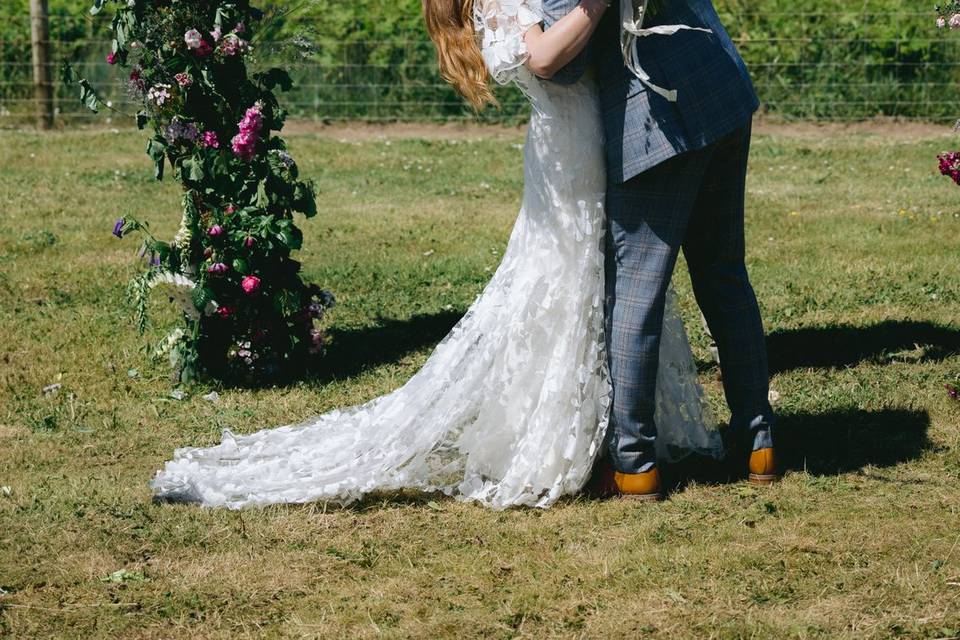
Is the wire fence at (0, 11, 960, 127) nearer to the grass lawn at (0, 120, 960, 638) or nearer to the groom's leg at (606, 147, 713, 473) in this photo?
the grass lawn at (0, 120, 960, 638)

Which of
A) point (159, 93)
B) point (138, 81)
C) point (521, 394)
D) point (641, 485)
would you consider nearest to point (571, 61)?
point (521, 394)

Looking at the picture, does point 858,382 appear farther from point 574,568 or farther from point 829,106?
point 829,106

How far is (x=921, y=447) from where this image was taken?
461 cm

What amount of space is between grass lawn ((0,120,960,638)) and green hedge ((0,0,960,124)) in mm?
4720

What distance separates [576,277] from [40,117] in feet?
36.1

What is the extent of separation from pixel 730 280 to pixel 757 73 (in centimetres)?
1029

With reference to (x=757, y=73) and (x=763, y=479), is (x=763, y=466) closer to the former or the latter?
(x=763, y=479)

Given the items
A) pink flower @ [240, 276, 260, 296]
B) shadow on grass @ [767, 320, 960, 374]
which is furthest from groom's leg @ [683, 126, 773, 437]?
pink flower @ [240, 276, 260, 296]

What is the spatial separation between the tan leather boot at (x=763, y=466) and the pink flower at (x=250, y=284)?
91.4 inches

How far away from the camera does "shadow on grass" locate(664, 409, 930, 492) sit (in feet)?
14.5

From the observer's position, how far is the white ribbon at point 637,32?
3611 millimetres

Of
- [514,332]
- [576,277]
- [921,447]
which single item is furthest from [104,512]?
[921,447]

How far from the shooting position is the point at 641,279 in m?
4.00

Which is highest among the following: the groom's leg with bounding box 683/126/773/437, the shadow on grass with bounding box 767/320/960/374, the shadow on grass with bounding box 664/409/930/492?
the groom's leg with bounding box 683/126/773/437
